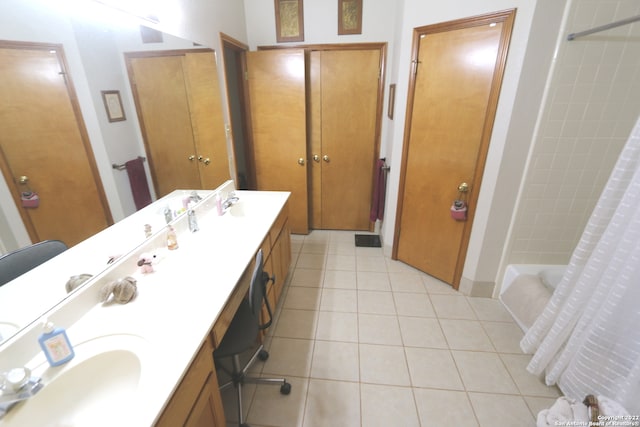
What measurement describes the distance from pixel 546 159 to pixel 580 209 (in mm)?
492

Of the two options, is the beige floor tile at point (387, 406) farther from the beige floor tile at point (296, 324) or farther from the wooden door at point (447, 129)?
the wooden door at point (447, 129)

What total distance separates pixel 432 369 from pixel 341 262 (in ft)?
4.46

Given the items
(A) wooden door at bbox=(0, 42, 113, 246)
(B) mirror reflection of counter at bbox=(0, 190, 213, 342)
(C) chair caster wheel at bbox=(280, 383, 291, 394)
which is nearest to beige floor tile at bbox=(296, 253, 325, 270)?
(C) chair caster wheel at bbox=(280, 383, 291, 394)

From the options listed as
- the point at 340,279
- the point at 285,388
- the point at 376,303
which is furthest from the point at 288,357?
the point at 340,279

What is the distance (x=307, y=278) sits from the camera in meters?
2.67

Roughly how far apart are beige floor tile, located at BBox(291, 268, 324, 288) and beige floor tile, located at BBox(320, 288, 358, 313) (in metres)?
0.14

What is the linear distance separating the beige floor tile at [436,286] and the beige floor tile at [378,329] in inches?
21.5

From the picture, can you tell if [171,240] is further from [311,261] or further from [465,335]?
[465,335]

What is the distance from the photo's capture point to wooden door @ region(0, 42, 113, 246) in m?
0.89

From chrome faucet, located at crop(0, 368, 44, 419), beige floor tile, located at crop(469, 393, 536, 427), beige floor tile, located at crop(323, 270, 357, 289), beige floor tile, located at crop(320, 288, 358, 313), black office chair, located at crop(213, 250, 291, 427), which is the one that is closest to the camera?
chrome faucet, located at crop(0, 368, 44, 419)

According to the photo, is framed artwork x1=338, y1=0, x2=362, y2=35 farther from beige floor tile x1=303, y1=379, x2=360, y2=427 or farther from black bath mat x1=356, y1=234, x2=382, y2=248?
beige floor tile x1=303, y1=379, x2=360, y2=427

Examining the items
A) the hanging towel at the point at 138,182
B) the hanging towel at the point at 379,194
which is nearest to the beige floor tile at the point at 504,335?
the hanging towel at the point at 379,194

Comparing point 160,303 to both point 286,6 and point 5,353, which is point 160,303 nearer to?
point 5,353

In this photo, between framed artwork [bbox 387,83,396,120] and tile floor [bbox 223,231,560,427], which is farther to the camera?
framed artwork [bbox 387,83,396,120]
